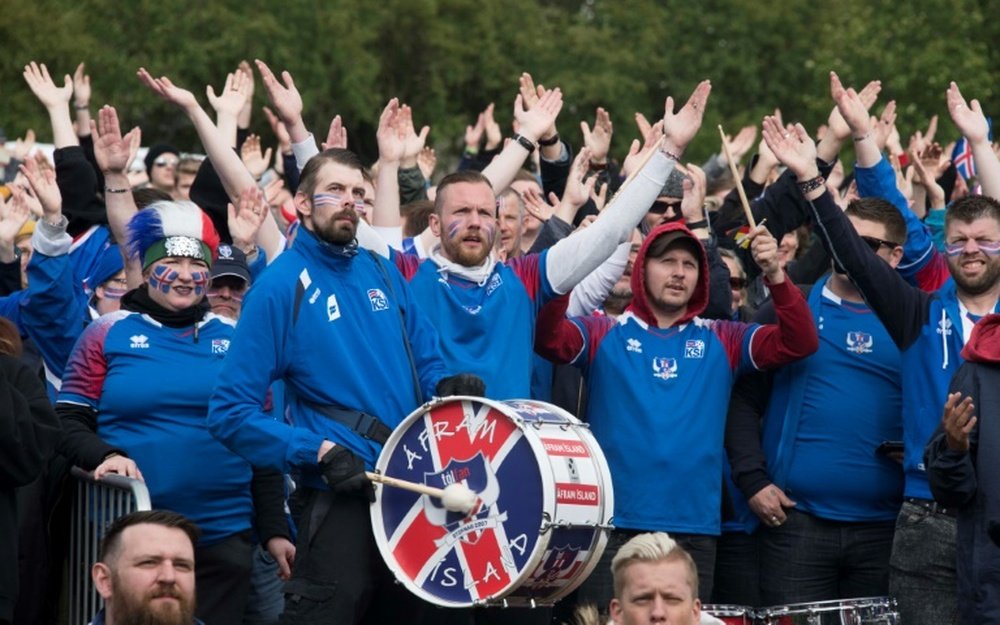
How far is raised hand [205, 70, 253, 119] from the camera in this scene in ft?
39.2

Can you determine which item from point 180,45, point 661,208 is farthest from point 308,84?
point 661,208

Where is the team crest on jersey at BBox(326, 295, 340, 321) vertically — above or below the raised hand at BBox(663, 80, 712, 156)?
below

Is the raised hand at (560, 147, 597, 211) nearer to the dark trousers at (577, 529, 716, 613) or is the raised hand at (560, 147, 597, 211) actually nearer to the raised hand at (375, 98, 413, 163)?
the raised hand at (375, 98, 413, 163)

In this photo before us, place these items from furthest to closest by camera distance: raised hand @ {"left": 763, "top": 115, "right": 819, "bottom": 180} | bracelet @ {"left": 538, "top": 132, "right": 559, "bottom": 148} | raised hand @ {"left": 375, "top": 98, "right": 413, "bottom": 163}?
bracelet @ {"left": 538, "top": 132, "right": 559, "bottom": 148}, raised hand @ {"left": 375, "top": 98, "right": 413, "bottom": 163}, raised hand @ {"left": 763, "top": 115, "right": 819, "bottom": 180}

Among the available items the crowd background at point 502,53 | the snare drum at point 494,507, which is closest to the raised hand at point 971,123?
the snare drum at point 494,507

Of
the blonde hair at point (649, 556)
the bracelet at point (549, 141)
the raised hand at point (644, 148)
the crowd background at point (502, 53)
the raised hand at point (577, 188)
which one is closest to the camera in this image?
the blonde hair at point (649, 556)

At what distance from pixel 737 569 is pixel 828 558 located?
484mm

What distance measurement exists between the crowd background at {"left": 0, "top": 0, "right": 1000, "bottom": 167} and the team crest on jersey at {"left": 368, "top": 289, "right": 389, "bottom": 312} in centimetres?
1888

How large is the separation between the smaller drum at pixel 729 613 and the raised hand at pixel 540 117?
2891 mm

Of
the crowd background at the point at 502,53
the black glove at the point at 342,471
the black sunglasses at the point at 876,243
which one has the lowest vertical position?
the black glove at the point at 342,471

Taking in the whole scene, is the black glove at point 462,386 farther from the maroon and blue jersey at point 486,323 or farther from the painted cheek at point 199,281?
the painted cheek at point 199,281

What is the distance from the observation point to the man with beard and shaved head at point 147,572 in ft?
24.8

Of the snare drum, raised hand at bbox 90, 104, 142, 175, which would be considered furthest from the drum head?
raised hand at bbox 90, 104, 142, 175

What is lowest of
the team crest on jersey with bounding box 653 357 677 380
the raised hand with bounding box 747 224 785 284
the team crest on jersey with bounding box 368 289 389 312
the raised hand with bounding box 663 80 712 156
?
the team crest on jersey with bounding box 653 357 677 380
